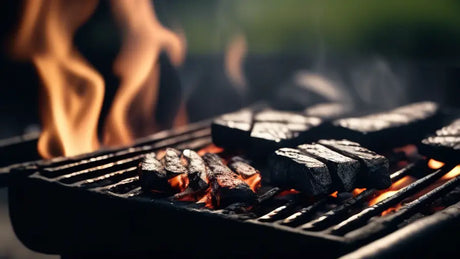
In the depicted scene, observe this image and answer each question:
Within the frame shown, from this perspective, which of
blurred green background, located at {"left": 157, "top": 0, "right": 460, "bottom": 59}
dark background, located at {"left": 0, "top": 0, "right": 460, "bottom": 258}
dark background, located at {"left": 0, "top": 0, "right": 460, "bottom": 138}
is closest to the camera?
dark background, located at {"left": 0, "top": 0, "right": 460, "bottom": 258}

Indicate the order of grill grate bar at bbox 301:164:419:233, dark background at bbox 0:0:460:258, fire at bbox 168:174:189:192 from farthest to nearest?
dark background at bbox 0:0:460:258, fire at bbox 168:174:189:192, grill grate bar at bbox 301:164:419:233

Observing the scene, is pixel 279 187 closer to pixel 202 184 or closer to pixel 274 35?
pixel 202 184

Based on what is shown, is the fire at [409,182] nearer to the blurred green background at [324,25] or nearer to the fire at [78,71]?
the fire at [78,71]

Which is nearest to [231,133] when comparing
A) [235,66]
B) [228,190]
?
[228,190]

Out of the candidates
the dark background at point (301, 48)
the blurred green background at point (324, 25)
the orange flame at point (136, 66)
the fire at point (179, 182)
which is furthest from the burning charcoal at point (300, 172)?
the blurred green background at point (324, 25)

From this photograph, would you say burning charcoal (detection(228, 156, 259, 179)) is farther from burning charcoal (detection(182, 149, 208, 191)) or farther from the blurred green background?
the blurred green background

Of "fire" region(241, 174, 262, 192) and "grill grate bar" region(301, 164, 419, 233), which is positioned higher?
"fire" region(241, 174, 262, 192)

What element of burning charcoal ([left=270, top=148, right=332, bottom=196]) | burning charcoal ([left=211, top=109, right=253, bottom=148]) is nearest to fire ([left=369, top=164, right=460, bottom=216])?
burning charcoal ([left=270, top=148, right=332, bottom=196])
